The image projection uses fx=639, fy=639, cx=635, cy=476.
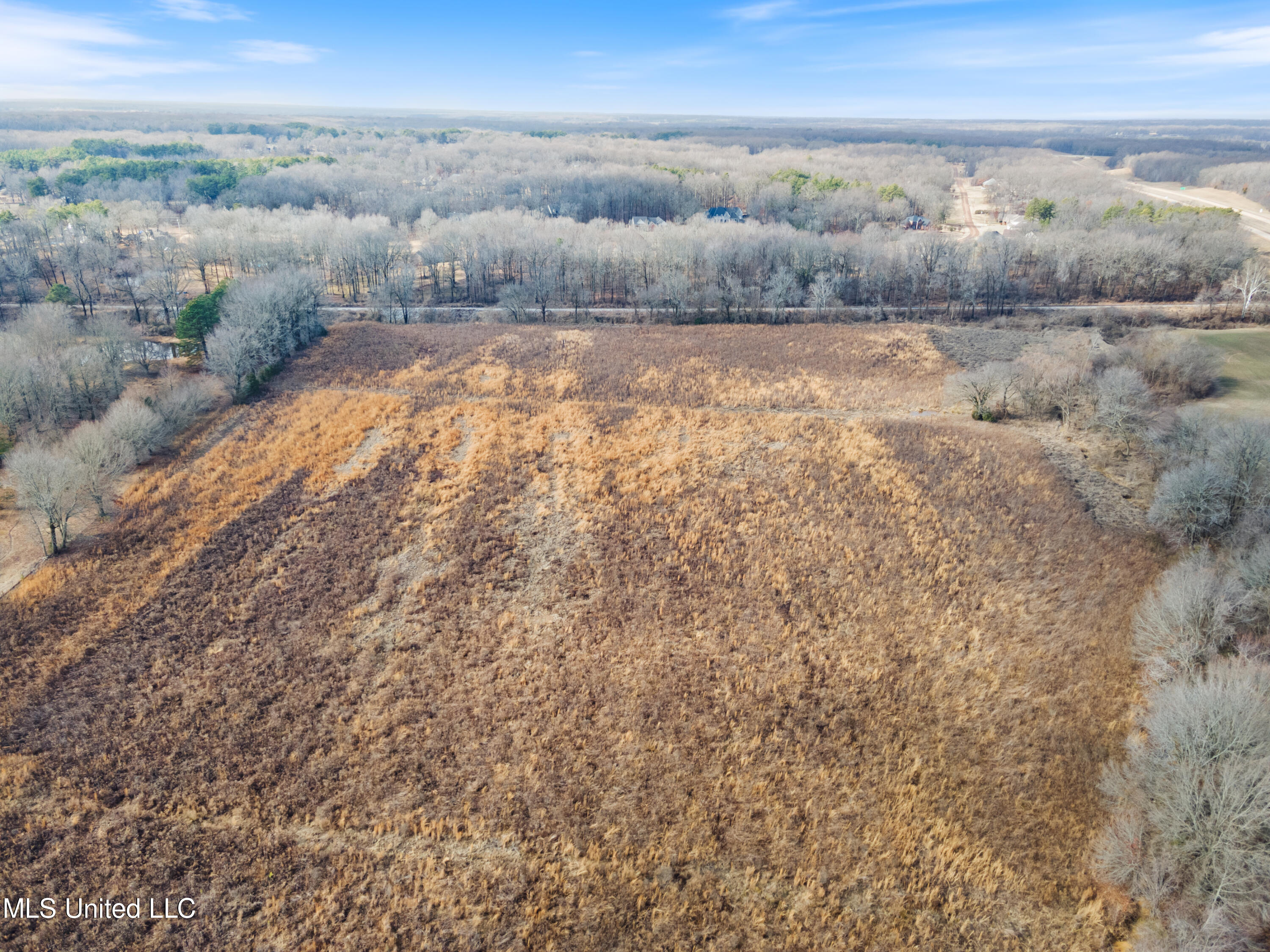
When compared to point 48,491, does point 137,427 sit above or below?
above

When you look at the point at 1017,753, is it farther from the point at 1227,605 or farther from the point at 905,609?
the point at 1227,605

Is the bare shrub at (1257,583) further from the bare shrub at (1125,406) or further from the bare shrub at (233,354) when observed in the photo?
the bare shrub at (233,354)

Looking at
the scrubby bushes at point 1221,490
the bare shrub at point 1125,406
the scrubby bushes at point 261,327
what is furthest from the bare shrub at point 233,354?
the bare shrub at point 1125,406

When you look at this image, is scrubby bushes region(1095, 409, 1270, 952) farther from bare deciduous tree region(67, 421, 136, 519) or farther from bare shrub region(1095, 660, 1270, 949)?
bare deciduous tree region(67, 421, 136, 519)

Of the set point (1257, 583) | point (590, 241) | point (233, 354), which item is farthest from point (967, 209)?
point (233, 354)

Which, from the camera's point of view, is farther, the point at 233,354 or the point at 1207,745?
the point at 233,354

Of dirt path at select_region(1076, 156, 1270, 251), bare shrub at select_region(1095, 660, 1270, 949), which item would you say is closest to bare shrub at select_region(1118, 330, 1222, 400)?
bare shrub at select_region(1095, 660, 1270, 949)

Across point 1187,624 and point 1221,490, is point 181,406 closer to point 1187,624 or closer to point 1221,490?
point 1187,624
